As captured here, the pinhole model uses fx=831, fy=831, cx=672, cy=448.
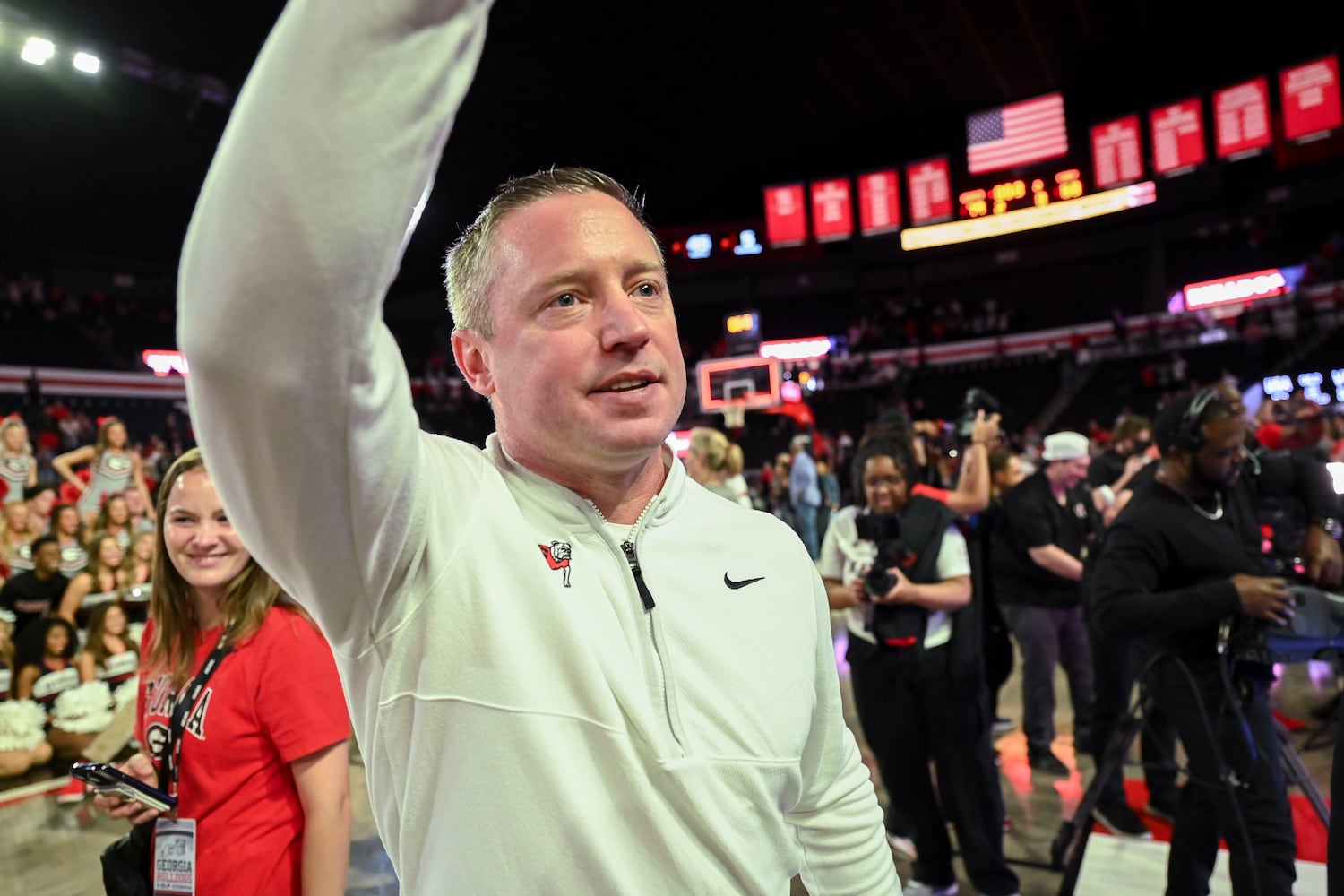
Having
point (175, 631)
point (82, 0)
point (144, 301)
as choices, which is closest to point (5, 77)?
point (82, 0)

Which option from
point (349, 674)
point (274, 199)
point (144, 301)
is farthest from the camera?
point (144, 301)

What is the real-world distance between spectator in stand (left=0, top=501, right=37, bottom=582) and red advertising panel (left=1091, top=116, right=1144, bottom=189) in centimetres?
1863

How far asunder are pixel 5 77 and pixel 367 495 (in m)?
16.1

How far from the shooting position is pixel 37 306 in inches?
762

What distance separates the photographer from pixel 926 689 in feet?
11.1

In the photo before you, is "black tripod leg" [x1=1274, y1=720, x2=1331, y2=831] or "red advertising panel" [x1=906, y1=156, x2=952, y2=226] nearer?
"black tripod leg" [x1=1274, y1=720, x2=1331, y2=831]

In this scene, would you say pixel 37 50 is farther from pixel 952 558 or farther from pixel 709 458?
pixel 952 558

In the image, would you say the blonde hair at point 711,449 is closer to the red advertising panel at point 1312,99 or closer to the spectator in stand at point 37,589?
the spectator in stand at point 37,589

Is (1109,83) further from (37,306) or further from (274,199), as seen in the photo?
(37,306)

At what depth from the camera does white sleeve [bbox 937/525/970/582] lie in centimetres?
350

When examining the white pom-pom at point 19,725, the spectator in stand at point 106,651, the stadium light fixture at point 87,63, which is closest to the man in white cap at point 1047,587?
the spectator in stand at point 106,651

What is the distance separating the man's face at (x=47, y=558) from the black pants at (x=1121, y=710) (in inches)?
269

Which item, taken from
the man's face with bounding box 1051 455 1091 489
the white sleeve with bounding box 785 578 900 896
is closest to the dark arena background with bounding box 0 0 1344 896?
the man's face with bounding box 1051 455 1091 489

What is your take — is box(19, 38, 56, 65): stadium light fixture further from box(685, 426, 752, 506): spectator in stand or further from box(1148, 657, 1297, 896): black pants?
box(1148, 657, 1297, 896): black pants
